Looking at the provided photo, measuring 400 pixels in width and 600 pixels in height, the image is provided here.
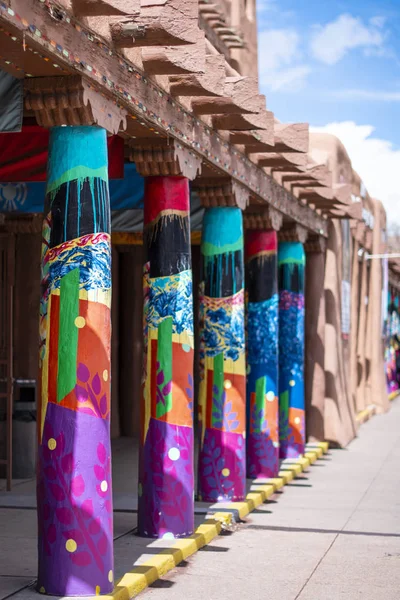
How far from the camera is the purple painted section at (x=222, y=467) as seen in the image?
37.5 ft

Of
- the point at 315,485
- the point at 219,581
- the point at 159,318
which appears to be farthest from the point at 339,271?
the point at 219,581

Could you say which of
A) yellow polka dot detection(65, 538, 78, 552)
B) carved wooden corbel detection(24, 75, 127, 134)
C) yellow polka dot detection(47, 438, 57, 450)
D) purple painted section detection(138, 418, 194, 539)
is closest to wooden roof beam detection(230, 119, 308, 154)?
purple painted section detection(138, 418, 194, 539)

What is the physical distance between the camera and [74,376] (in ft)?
23.2

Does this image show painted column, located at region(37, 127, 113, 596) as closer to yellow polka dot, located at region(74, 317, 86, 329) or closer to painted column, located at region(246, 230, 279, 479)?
Answer: yellow polka dot, located at region(74, 317, 86, 329)

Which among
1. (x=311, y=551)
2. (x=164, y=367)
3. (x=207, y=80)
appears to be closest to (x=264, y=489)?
(x=311, y=551)

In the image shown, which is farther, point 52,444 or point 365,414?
point 365,414

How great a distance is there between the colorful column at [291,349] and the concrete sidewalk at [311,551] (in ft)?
2.89

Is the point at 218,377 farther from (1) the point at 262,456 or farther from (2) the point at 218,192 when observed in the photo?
(1) the point at 262,456

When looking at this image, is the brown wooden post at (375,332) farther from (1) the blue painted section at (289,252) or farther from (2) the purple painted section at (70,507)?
(2) the purple painted section at (70,507)

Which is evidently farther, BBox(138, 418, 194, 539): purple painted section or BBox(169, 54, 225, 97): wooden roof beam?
BBox(138, 418, 194, 539): purple painted section

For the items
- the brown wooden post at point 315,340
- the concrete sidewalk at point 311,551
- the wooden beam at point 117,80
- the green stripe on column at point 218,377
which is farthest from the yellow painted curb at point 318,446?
the wooden beam at point 117,80

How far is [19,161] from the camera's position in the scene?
9.14m

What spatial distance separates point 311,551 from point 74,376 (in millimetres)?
3455

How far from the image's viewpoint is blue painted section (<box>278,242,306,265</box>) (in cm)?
1548
